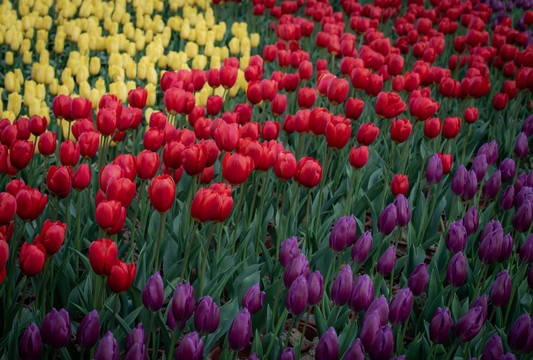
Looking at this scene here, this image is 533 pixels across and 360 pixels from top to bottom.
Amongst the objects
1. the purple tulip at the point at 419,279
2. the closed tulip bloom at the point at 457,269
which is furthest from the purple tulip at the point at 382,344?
the closed tulip bloom at the point at 457,269

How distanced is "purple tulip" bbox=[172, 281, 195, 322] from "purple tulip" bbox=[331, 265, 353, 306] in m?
0.43

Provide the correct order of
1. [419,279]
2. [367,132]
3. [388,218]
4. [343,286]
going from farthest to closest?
[367,132] → [388,218] → [419,279] → [343,286]

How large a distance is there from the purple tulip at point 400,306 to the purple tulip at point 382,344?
0.19m

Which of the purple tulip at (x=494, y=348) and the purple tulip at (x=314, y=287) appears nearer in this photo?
the purple tulip at (x=494, y=348)

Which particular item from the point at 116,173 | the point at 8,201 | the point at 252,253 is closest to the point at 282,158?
the point at 252,253

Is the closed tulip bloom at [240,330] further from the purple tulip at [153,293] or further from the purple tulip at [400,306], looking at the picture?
the purple tulip at [400,306]

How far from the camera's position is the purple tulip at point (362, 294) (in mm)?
1604

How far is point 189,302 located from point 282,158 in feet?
2.57

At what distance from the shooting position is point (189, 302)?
1.53 meters

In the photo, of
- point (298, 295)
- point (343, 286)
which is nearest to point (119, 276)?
point (298, 295)

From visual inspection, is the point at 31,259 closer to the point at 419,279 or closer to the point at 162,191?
the point at 162,191

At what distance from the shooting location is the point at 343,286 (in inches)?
64.7

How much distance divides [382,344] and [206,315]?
477 mm

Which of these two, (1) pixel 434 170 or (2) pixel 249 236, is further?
(1) pixel 434 170
